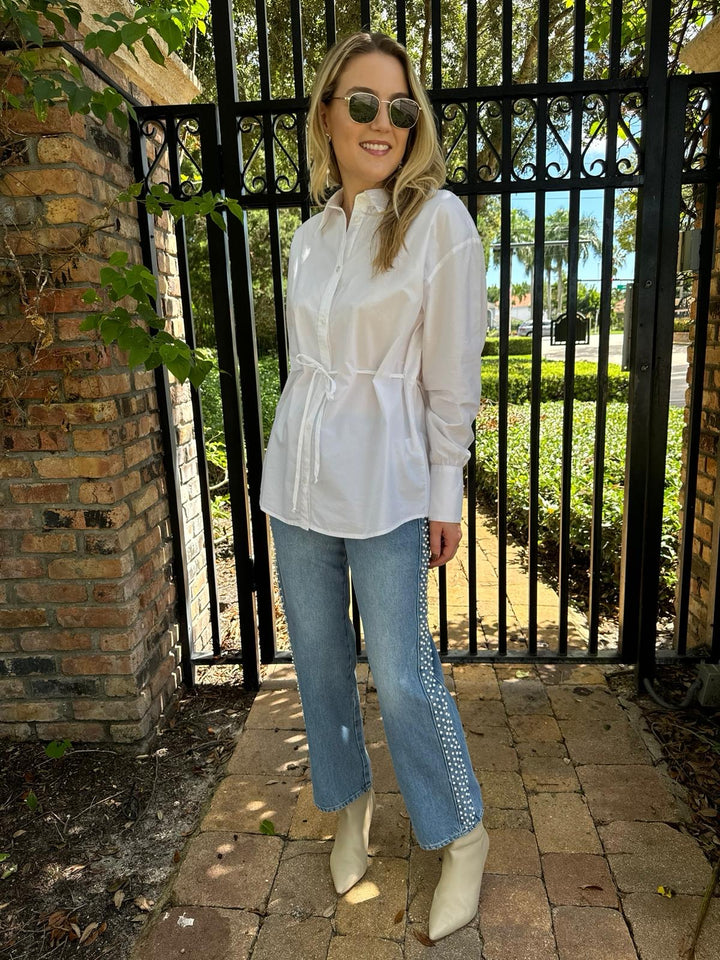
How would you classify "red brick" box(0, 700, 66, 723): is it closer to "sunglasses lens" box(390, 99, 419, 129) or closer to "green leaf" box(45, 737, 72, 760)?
"green leaf" box(45, 737, 72, 760)

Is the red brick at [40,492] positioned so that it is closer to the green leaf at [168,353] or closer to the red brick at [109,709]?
the green leaf at [168,353]

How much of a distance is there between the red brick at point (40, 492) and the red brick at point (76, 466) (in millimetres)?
38

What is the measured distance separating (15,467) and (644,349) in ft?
7.26

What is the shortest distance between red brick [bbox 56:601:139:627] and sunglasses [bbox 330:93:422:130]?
1.66m

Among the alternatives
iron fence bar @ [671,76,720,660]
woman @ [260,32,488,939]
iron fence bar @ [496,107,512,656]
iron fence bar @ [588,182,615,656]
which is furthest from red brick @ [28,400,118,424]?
iron fence bar @ [671,76,720,660]

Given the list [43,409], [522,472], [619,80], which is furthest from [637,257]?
[522,472]

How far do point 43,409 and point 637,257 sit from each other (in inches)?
82.0

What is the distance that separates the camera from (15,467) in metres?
2.27

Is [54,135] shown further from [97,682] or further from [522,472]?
[522,472]

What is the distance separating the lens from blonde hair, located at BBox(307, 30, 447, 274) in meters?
1.54

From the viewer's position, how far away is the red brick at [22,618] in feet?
7.74

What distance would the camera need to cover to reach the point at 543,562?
446cm

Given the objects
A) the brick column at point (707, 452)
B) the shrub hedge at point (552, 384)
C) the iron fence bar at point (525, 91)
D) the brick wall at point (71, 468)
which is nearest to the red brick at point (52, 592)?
the brick wall at point (71, 468)

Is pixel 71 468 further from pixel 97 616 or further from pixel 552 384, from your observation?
pixel 552 384
